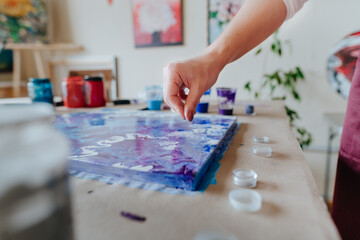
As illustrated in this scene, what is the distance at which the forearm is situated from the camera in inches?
26.4

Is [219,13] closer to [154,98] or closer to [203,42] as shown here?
[203,42]

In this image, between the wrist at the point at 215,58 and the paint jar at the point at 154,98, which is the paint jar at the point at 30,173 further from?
the paint jar at the point at 154,98

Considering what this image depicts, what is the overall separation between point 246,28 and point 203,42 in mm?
1634

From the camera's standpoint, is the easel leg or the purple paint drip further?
the easel leg

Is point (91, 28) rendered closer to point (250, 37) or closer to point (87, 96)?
point (87, 96)

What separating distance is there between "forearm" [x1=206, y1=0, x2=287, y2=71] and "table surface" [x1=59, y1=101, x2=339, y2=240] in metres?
0.36

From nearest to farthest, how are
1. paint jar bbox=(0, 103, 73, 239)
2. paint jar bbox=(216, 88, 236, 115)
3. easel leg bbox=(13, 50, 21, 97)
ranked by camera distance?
paint jar bbox=(0, 103, 73, 239)
paint jar bbox=(216, 88, 236, 115)
easel leg bbox=(13, 50, 21, 97)

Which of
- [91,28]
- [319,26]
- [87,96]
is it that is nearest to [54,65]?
[91,28]

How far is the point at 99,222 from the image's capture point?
0.91 ft

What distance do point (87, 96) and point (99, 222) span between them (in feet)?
3.11

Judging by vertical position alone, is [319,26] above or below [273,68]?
above

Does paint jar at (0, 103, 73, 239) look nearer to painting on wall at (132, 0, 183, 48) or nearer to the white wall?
the white wall

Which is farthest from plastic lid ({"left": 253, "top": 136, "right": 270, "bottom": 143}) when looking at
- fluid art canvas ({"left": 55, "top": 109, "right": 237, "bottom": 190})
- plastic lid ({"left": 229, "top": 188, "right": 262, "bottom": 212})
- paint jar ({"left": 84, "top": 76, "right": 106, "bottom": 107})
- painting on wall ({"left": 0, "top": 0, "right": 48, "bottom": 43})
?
painting on wall ({"left": 0, "top": 0, "right": 48, "bottom": 43})

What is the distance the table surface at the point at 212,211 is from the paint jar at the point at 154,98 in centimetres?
66
